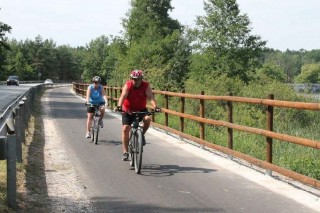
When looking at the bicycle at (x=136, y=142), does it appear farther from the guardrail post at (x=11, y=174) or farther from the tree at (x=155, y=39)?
the tree at (x=155, y=39)

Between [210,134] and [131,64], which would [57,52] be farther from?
[210,134]

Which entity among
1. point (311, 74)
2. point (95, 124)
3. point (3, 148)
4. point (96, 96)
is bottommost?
point (95, 124)

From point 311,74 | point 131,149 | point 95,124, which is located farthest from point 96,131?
point 311,74

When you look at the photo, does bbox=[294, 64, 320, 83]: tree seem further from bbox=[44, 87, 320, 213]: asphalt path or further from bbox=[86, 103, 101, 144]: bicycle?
bbox=[44, 87, 320, 213]: asphalt path

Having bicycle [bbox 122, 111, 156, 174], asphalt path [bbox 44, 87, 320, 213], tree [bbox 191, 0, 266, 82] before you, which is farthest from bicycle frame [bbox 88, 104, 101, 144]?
tree [bbox 191, 0, 266, 82]


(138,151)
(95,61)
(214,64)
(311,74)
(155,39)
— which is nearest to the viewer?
(138,151)

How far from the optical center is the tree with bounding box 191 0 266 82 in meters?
54.9

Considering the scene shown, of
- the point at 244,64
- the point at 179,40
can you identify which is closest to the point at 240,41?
the point at 244,64

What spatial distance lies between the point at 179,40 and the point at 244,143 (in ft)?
181

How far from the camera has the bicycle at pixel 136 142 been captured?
8062 mm

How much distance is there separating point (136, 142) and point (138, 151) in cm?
21

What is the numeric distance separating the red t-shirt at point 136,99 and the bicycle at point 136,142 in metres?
0.13

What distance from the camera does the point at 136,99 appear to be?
851cm

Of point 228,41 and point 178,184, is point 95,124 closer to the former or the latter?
point 178,184
